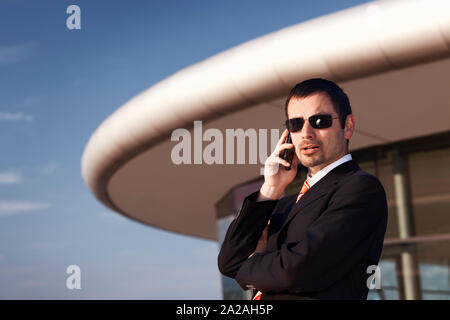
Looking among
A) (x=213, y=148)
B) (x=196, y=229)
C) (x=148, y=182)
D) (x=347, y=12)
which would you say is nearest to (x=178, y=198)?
(x=148, y=182)

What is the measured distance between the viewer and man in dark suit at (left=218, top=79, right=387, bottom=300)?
192 centimetres

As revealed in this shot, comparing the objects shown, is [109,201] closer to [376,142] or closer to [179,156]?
[179,156]

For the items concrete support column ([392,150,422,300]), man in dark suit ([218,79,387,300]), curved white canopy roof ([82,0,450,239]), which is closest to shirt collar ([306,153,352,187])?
man in dark suit ([218,79,387,300])

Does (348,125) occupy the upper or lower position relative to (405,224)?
lower

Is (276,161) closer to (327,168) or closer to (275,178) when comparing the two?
(275,178)

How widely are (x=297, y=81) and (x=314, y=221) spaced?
312 inches

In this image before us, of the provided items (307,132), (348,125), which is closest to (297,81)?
(348,125)

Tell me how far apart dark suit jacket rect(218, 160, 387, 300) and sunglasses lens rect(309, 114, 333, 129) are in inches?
7.7

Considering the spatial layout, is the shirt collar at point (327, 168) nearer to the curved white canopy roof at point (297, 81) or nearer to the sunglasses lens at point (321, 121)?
the sunglasses lens at point (321, 121)

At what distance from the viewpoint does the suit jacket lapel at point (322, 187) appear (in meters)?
2.13

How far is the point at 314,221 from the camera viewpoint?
205 centimetres

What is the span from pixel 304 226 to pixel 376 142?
10517 millimetres

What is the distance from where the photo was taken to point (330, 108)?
212cm

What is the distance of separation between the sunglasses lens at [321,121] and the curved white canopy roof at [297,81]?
685 cm
